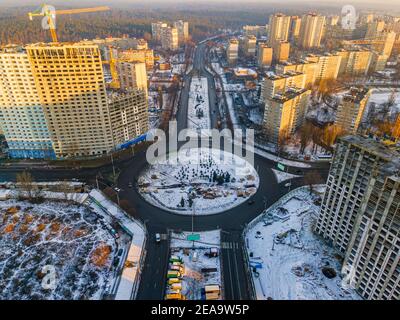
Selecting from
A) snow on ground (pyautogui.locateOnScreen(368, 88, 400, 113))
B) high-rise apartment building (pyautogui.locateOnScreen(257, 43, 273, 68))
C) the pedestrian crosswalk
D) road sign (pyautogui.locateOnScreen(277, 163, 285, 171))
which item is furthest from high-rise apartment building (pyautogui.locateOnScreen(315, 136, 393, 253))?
high-rise apartment building (pyautogui.locateOnScreen(257, 43, 273, 68))

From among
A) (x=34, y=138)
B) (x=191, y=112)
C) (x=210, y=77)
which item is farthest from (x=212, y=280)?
(x=210, y=77)

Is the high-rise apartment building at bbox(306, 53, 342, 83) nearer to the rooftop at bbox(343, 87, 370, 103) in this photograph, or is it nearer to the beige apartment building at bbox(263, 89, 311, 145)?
the rooftop at bbox(343, 87, 370, 103)

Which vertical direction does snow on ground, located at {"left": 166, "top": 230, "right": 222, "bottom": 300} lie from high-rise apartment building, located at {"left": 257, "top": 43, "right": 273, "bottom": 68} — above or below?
below

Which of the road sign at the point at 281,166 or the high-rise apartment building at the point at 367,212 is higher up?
the high-rise apartment building at the point at 367,212

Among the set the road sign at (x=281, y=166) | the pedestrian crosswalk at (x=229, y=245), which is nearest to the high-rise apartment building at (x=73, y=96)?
the pedestrian crosswalk at (x=229, y=245)

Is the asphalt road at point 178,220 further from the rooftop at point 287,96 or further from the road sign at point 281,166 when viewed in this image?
the rooftop at point 287,96

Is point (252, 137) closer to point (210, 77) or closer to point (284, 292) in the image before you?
point (284, 292)
